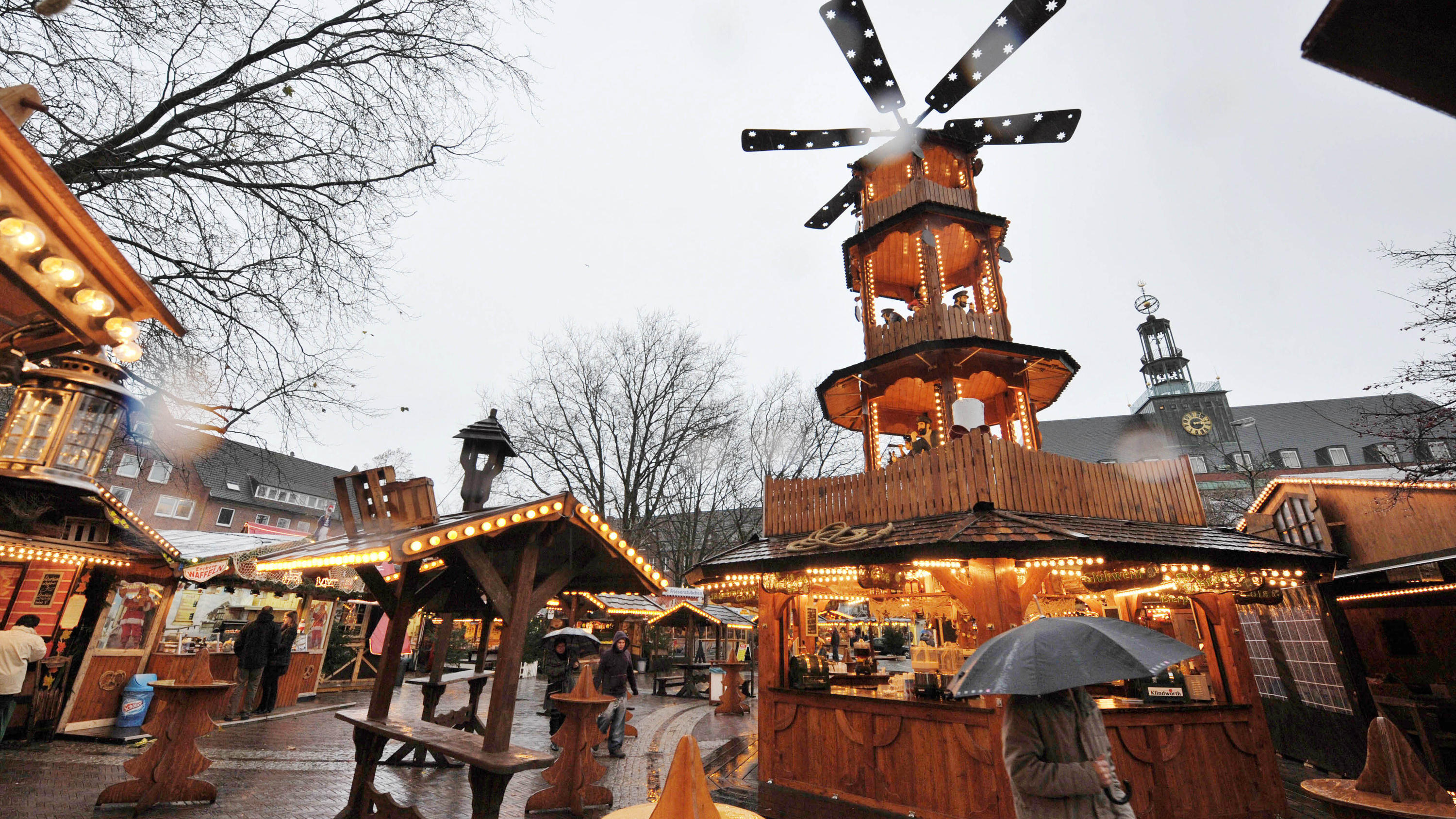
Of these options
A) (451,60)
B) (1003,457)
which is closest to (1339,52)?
(1003,457)

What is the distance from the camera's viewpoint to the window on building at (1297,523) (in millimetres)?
11531

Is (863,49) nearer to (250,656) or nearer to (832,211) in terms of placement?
(832,211)

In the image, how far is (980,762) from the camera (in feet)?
22.1

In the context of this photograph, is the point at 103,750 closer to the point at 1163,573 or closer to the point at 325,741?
Result: the point at 325,741

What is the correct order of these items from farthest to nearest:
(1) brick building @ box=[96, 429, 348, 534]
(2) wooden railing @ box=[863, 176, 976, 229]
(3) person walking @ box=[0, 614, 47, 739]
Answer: (1) brick building @ box=[96, 429, 348, 534] → (2) wooden railing @ box=[863, 176, 976, 229] → (3) person walking @ box=[0, 614, 47, 739]

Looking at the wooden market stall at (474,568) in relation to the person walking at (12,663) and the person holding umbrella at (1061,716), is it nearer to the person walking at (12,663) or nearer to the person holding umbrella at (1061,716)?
the person holding umbrella at (1061,716)

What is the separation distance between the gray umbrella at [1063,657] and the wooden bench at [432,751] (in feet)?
11.9

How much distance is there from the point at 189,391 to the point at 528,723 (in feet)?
31.4

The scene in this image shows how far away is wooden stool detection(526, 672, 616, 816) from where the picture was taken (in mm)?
7262

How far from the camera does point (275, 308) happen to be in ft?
26.2

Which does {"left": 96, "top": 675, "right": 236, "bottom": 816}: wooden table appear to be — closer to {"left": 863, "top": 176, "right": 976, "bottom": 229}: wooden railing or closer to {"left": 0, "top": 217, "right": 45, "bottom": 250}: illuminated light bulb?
{"left": 0, "top": 217, "right": 45, "bottom": 250}: illuminated light bulb

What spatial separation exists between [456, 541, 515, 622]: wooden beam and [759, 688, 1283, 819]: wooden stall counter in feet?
14.9

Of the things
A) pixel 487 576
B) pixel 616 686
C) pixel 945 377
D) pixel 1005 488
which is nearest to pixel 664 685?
pixel 616 686

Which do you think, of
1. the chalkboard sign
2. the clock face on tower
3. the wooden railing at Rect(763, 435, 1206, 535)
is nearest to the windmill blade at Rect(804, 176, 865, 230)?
the wooden railing at Rect(763, 435, 1206, 535)
